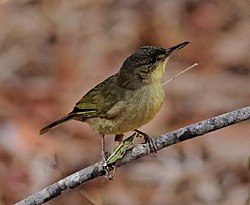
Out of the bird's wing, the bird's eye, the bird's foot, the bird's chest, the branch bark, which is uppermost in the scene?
the bird's eye

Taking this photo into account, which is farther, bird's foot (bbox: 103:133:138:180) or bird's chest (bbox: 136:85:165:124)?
bird's chest (bbox: 136:85:165:124)

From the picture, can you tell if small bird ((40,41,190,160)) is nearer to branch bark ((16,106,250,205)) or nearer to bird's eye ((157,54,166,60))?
bird's eye ((157,54,166,60))

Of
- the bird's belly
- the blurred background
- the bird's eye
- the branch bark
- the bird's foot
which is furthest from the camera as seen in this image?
the blurred background

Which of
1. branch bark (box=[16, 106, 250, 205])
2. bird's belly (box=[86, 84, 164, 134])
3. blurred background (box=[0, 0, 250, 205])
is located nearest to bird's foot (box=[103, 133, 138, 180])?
branch bark (box=[16, 106, 250, 205])

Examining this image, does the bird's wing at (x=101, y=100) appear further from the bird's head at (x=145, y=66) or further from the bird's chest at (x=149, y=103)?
the bird's chest at (x=149, y=103)

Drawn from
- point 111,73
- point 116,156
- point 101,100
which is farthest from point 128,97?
point 111,73
